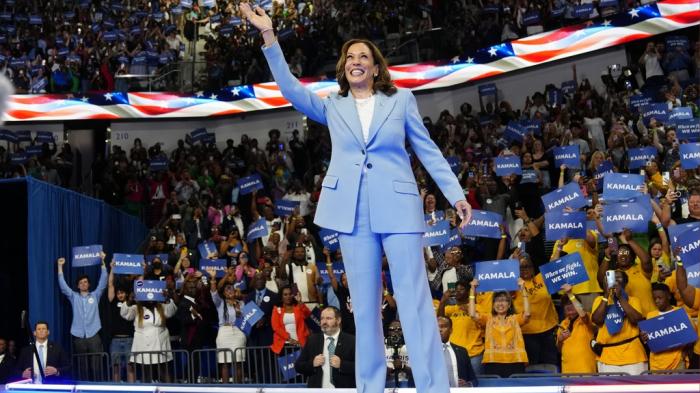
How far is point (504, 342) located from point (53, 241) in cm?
632

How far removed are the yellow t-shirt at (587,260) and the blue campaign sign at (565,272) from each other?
44cm

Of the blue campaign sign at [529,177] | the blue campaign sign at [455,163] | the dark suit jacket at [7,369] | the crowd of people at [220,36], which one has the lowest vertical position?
the dark suit jacket at [7,369]

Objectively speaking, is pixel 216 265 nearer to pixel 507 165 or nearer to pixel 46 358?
pixel 46 358

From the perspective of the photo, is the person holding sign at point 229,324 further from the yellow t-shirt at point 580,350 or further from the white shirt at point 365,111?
the white shirt at point 365,111

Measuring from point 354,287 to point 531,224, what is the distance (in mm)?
6757

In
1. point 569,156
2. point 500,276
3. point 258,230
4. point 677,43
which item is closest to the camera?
point 500,276

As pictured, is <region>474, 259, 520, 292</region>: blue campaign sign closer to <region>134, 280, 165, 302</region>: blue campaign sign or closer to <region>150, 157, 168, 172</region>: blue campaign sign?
<region>134, 280, 165, 302</region>: blue campaign sign

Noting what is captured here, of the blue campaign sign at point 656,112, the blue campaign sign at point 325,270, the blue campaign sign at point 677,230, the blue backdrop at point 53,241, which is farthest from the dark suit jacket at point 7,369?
the blue campaign sign at point 656,112

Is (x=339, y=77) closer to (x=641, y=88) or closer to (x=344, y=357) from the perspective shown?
(x=344, y=357)

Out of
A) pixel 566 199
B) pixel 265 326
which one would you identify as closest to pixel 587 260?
pixel 566 199

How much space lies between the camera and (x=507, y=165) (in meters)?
11.7

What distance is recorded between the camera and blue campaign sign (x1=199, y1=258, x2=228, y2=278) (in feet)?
38.5

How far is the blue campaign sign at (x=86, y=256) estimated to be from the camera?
11.9 m

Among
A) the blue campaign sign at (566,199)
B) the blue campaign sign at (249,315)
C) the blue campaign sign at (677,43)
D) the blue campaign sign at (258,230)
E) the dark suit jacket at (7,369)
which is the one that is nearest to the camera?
the blue campaign sign at (566,199)
